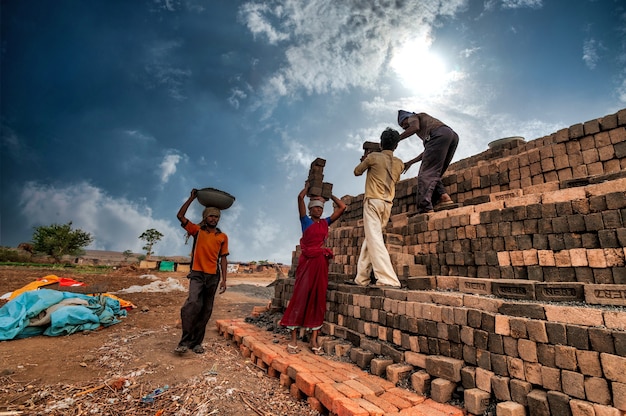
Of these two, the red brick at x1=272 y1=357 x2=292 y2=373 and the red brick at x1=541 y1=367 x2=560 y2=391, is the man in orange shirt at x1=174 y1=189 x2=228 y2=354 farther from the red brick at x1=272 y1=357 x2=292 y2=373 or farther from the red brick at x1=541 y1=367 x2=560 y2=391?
the red brick at x1=541 y1=367 x2=560 y2=391

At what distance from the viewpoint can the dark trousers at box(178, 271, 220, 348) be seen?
4340 mm

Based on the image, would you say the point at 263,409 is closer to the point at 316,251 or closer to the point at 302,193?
the point at 316,251

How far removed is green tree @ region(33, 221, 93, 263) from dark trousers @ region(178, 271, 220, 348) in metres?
38.9

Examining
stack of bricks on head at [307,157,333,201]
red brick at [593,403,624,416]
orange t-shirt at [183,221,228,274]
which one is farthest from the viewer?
orange t-shirt at [183,221,228,274]

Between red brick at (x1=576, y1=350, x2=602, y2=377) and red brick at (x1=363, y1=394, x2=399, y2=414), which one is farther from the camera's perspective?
red brick at (x1=363, y1=394, x2=399, y2=414)


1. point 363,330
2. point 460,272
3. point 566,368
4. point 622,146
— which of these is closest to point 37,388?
point 363,330

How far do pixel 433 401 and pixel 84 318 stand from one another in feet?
19.6

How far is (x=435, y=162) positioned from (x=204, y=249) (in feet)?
15.3

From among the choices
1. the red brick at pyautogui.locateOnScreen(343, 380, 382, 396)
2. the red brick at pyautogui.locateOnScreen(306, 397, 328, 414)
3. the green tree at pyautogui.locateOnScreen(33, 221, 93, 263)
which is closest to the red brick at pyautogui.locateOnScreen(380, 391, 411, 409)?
the red brick at pyautogui.locateOnScreen(343, 380, 382, 396)

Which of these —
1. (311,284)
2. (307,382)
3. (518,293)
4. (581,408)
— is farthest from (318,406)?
(518,293)

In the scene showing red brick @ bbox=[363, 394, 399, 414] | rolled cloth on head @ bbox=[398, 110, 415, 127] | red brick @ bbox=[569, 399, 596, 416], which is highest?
rolled cloth on head @ bbox=[398, 110, 415, 127]

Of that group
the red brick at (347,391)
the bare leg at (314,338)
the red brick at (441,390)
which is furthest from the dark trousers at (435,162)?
the red brick at (347,391)

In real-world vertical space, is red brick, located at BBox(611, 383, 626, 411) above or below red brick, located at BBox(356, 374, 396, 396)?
above

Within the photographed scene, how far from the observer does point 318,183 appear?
4.49 metres
